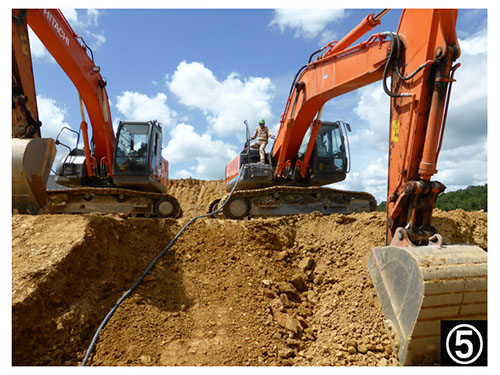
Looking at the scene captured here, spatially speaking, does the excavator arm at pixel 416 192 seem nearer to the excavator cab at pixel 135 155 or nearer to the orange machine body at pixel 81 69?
the orange machine body at pixel 81 69

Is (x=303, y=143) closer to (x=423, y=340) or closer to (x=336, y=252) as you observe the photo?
(x=336, y=252)

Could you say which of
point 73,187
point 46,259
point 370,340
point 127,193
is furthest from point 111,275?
point 73,187

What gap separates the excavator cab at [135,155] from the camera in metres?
8.58

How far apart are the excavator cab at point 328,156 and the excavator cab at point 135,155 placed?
3.99 meters

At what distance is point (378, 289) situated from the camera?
3756 millimetres

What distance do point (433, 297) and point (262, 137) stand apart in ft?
21.2

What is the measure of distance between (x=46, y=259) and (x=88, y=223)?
0.88m

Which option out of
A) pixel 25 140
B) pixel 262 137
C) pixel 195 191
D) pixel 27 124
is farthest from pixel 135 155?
pixel 195 191

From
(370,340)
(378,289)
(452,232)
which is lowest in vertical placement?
(370,340)

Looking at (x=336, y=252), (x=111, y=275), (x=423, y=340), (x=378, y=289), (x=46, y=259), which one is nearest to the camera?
(x=423, y=340)

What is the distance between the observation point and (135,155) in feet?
28.3

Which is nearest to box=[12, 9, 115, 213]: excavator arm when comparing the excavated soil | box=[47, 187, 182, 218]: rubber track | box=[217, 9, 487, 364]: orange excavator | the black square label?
the excavated soil

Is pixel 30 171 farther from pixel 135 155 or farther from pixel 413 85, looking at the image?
pixel 413 85

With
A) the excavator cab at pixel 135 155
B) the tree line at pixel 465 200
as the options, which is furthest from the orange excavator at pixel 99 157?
the tree line at pixel 465 200
